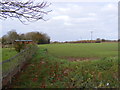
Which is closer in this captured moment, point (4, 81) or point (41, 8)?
point (41, 8)

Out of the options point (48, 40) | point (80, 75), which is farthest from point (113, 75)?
point (48, 40)

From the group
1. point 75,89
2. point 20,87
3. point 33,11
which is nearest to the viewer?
point 33,11

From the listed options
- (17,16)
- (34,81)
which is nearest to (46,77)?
(34,81)

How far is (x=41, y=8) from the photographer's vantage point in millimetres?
5469

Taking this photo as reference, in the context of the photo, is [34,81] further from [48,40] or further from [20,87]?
[48,40]

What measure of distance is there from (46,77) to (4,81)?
227 cm

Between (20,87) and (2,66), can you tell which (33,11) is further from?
(20,87)

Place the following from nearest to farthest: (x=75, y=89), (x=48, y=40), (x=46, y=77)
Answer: (x=75, y=89) → (x=46, y=77) → (x=48, y=40)

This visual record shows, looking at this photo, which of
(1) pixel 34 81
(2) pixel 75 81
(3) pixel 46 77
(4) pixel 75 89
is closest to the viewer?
(4) pixel 75 89

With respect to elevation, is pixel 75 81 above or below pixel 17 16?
below

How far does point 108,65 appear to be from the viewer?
8891 millimetres

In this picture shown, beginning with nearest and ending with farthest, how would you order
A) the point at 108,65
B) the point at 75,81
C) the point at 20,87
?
the point at 20,87
the point at 75,81
the point at 108,65

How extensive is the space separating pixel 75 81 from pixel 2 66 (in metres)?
2.88

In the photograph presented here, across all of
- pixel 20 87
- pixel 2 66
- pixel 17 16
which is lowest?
pixel 20 87
